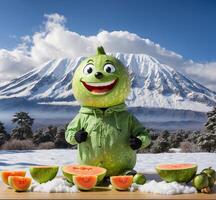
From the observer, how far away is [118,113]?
447 cm

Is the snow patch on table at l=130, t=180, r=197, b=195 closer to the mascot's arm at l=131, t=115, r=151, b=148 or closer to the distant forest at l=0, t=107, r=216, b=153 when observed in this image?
Answer: the mascot's arm at l=131, t=115, r=151, b=148

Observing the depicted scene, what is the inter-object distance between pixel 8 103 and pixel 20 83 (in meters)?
4.86

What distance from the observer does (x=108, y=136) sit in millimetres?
4289

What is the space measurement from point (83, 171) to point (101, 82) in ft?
2.77

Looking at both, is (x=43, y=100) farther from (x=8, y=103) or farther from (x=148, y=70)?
(x=148, y=70)

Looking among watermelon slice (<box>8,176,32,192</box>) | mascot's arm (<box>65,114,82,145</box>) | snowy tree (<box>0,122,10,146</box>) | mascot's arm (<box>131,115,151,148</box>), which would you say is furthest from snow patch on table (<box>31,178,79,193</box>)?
snowy tree (<box>0,122,10,146</box>)

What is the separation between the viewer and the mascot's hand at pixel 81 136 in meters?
4.30

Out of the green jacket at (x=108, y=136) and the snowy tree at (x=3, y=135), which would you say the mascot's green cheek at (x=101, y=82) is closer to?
the green jacket at (x=108, y=136)

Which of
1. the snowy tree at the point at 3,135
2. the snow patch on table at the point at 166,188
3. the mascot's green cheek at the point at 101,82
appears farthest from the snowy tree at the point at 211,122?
the snow patch on table at the point at 166,188

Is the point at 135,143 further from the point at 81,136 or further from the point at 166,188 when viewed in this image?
the point at 166,188

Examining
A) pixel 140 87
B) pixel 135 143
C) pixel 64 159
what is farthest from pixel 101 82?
pixel 140 87

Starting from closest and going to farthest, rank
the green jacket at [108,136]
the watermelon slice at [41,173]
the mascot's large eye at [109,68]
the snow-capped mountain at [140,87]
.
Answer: the watermelon slice at [41,173] → the green jacket at [108,136] → the mascot's large eye at [109,68] → the snow-capped mountain at [140,87]

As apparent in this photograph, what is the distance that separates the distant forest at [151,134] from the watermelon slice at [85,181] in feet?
23.5

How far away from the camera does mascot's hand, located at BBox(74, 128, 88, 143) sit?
4.30 metres
